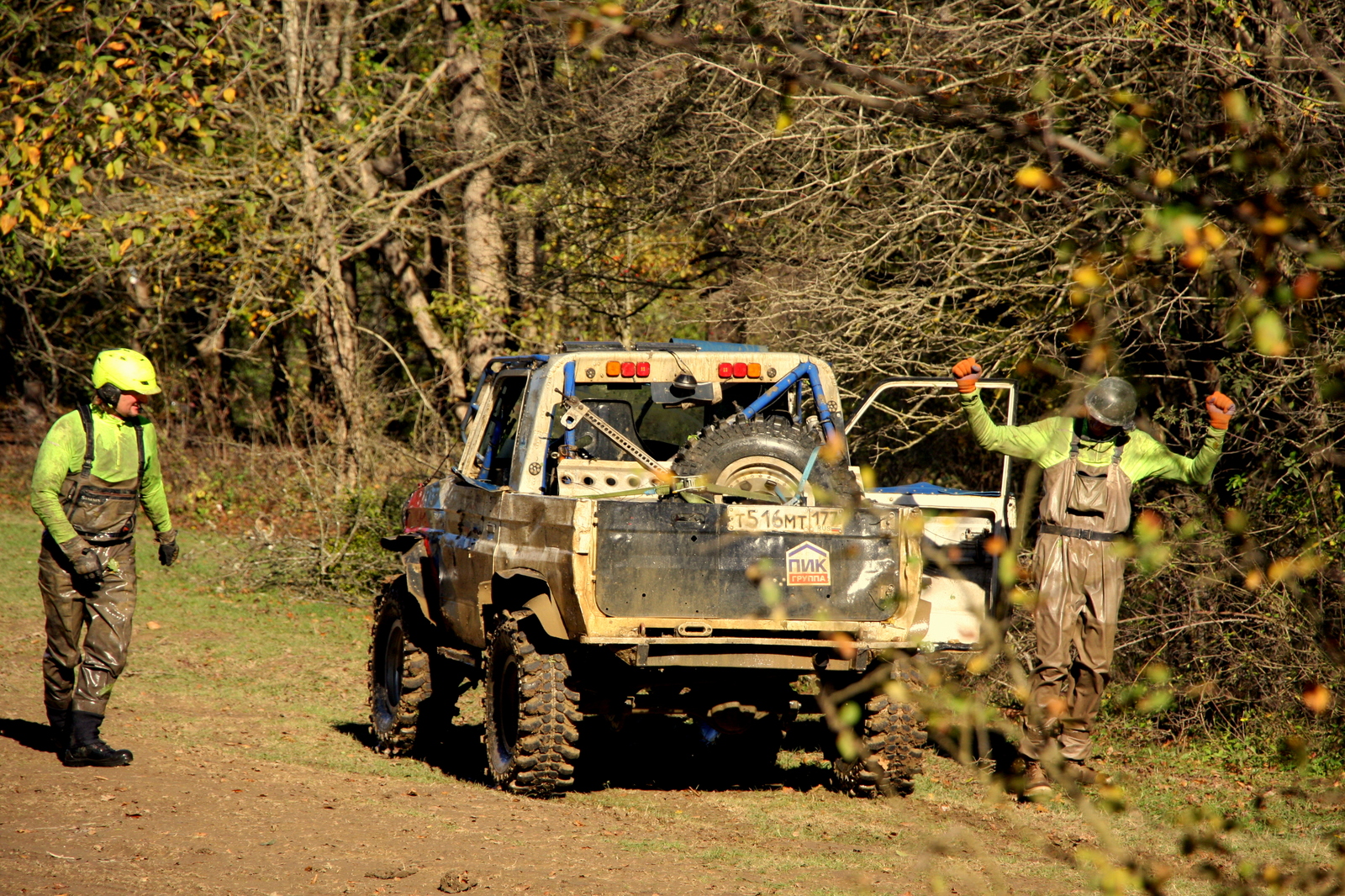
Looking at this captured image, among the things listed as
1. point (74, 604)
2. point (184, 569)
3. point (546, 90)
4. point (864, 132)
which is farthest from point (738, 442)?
point (546, 90)

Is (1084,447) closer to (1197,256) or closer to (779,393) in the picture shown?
(779,393)

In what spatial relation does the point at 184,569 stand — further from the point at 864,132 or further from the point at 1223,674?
the point at 1223,674

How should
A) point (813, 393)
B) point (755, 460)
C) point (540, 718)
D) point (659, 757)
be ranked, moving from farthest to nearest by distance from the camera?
point (659, 757), point (813, 393), point (755, 460), point (540, 718)

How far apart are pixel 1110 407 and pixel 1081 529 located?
0.67 meters

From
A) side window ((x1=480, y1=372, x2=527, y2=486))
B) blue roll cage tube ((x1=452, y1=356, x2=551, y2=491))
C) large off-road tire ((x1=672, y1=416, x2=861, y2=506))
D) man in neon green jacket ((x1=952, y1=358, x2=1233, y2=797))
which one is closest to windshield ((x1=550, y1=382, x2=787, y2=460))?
blue roll cage tube ((x1=452, y1=356, x2=551, y2=491))

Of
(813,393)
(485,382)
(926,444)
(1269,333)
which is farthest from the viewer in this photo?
(926,444)

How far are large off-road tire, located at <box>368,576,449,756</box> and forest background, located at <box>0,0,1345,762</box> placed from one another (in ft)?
13.6

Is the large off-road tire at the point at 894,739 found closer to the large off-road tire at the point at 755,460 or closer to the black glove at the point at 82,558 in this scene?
the large off-road tire at the point at 755,460

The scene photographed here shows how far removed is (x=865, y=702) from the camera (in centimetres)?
712

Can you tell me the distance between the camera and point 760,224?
14.4m

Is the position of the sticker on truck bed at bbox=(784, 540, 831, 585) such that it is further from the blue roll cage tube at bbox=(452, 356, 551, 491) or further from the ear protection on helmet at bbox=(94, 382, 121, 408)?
the ear protection on helmet at bbox=(94, 382, 121, 408)

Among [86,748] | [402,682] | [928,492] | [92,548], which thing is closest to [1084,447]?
[928,492]

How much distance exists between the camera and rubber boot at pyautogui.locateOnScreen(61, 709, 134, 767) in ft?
24.0

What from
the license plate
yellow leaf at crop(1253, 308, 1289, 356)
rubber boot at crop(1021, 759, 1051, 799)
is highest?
yellow leaf at crop(1253, 308, 1289, 356)
